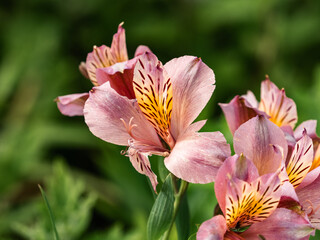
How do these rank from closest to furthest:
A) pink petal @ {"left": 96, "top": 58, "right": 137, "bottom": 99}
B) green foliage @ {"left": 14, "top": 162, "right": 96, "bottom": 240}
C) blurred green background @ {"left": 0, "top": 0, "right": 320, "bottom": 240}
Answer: pink petal @ {"left": 96, "top": 58, "right": 137, "bottom": 99}, green foliage @ {"left": 14, "top": 162, "right": 96, "bottom": 240}, blurred green background @ {"left": 0, "top": 0, "right": 320, "bottom": 240}

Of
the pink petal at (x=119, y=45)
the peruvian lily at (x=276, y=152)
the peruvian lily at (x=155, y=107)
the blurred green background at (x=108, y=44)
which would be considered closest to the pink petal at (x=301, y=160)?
the peruvian lily at (x=276, y=152)

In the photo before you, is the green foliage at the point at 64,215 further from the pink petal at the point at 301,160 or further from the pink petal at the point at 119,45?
the pink petal at the point at 301,160

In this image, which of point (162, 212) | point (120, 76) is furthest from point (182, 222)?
point (120, 76)

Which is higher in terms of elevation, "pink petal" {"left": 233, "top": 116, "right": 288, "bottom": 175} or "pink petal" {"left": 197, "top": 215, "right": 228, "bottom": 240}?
"pink petal" {"left": 233, "top": 116, "right": 288, "bottom": 175}

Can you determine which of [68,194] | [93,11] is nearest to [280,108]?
[68,194]

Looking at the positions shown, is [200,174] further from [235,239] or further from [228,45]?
[228,45]

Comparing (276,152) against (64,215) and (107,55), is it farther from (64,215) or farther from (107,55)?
(64,215)

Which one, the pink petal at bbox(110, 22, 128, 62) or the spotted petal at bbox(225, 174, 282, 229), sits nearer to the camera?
the spotted petal at bbox(225, 174, 282, 229)

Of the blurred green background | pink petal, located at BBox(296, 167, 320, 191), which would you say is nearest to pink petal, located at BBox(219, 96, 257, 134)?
pink petal, located at BBox(296, 167, 320, 191)

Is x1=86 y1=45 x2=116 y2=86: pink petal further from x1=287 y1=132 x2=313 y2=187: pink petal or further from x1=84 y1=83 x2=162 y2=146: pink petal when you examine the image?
x1=287 y1=132 x2=313 y2=187: pink petal
